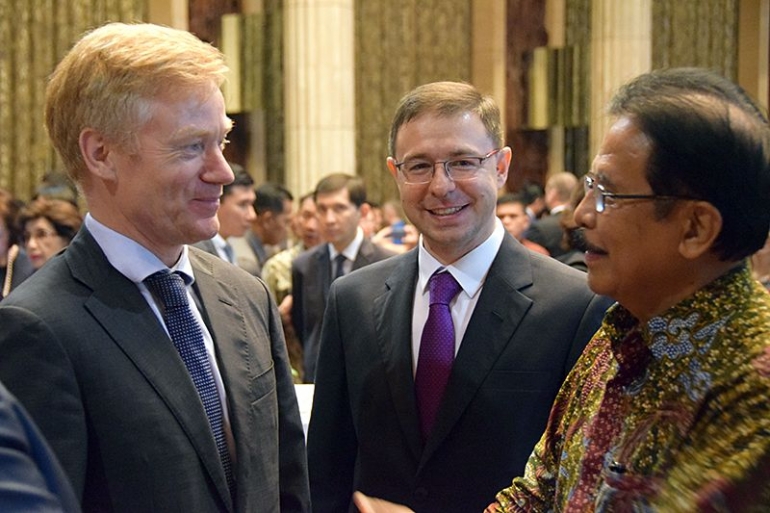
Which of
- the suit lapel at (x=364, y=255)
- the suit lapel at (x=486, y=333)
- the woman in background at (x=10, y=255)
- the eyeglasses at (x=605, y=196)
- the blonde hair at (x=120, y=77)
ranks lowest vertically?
the suit lapel at (x=364, y=255)

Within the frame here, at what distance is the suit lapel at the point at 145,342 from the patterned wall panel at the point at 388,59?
41.1ft

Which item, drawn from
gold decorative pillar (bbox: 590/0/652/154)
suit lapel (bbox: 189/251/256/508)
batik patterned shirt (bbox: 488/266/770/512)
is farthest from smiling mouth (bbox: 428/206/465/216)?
gold decorative pillar (bbox: 590/0/652/154)

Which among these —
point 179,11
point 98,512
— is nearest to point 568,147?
point 179,11

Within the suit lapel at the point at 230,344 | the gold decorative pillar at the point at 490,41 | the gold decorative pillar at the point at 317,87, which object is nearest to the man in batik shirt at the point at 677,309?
the suit lapel at the point at 230,344

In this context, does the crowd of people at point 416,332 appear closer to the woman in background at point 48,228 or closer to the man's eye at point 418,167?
the man's eye at point 418,167

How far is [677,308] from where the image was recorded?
196 centimetres

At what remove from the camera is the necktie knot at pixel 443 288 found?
3.10m

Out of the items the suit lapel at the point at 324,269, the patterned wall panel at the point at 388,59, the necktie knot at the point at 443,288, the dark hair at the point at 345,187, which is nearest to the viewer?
the necktie knot at the point at 443,288

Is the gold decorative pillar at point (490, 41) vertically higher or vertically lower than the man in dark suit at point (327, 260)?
higher

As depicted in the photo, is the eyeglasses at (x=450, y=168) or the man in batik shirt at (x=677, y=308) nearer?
the man in batik shirt at (x=677, y=308)

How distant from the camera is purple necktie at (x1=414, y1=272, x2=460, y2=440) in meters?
3.04

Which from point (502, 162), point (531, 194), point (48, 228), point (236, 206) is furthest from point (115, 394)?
point (531, 194)

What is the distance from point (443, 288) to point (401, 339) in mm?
175

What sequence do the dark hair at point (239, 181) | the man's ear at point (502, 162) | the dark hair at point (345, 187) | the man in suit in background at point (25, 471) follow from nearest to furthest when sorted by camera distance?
1. the man in suit in background at point (25, 471)
2. the man's ear at point (502, 162)
3. the dark hair at point (345, 187)
4. the dark hair at point (239, 181)
